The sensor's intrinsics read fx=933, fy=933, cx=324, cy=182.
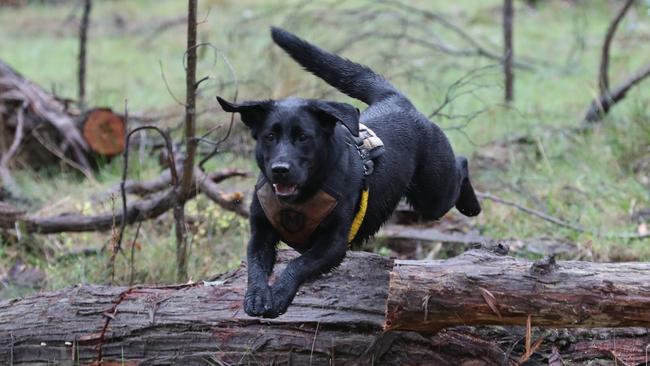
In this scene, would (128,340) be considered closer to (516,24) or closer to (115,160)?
(115,160)

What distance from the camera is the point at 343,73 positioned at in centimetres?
518

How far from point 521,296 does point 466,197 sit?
1.92 metres

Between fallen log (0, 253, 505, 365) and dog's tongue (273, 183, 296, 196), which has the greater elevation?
dog's tongue (273, 183, 296, 196)

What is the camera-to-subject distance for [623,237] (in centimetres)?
618

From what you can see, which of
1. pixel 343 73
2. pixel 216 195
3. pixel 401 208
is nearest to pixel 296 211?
pixel 343 73

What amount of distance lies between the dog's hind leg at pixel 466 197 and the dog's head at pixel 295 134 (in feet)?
5.56

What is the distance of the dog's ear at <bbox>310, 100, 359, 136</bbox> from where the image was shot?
3873 millimetres

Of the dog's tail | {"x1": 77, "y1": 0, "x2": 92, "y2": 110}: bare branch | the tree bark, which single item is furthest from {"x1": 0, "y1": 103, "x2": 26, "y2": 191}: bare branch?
the tree bark

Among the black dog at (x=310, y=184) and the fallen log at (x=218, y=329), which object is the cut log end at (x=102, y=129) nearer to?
the fallen log at (x=218, y=329)

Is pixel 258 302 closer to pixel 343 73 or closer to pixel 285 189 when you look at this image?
pixel 285 189

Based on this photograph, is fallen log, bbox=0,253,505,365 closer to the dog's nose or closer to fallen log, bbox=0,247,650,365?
fallen log, bbox=0,247,650,365

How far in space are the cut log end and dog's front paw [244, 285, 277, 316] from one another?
4.51 m

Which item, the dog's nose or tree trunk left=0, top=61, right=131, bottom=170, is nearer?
the dog's nose

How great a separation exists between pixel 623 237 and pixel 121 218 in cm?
331
